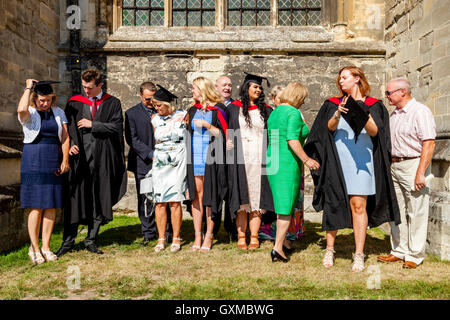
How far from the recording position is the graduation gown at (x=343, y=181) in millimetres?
4160

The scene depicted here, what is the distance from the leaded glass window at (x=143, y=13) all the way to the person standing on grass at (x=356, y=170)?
17.0 feet

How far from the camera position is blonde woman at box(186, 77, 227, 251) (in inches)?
191

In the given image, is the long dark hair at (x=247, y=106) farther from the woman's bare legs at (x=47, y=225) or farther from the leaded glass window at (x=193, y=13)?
the leaded glass window at (x=193, y=13)

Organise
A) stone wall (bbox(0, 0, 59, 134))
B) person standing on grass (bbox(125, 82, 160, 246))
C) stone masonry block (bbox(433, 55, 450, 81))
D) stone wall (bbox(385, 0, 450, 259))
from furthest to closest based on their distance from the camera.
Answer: stone wall (bbox(0, 0, 59, 134)) → person standing on grass (bbox(125, 82, 160, 246)) → stone masonry block (bbox(433, 55, 450, 81)) → stone wall (bbox(385, 0, 450, 259))

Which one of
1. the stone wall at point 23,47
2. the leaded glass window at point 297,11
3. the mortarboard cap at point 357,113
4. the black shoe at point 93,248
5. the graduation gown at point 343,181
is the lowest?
the black shoe at point 93,248

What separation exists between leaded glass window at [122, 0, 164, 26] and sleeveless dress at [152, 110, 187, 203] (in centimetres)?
409

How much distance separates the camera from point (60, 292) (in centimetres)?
344

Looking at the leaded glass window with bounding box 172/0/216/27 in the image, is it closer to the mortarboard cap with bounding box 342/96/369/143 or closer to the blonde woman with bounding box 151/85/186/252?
the blonde woman with bounding box 151/85/186/252

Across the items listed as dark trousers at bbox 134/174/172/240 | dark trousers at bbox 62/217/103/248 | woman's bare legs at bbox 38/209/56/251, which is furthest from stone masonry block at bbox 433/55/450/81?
woman's bare legs at bbox 38/209/56/251

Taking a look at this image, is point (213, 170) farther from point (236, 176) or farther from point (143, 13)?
point (143, 13)

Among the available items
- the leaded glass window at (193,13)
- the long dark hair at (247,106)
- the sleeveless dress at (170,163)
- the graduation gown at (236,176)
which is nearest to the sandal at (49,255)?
the sleeveless dress at (170,163)

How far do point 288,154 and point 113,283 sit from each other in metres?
2.17

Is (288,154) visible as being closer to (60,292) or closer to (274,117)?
(274,117)

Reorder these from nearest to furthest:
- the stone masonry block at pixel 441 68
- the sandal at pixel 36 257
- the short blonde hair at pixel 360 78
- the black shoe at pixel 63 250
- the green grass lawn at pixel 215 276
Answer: the green grass lawn at pixel 215 276 < the short blonde hair at pixel 360 78 < the sandal at pixel 36 257 < the black shoe at pixel 63 250 < the stone masonry block at pixel 441 68
